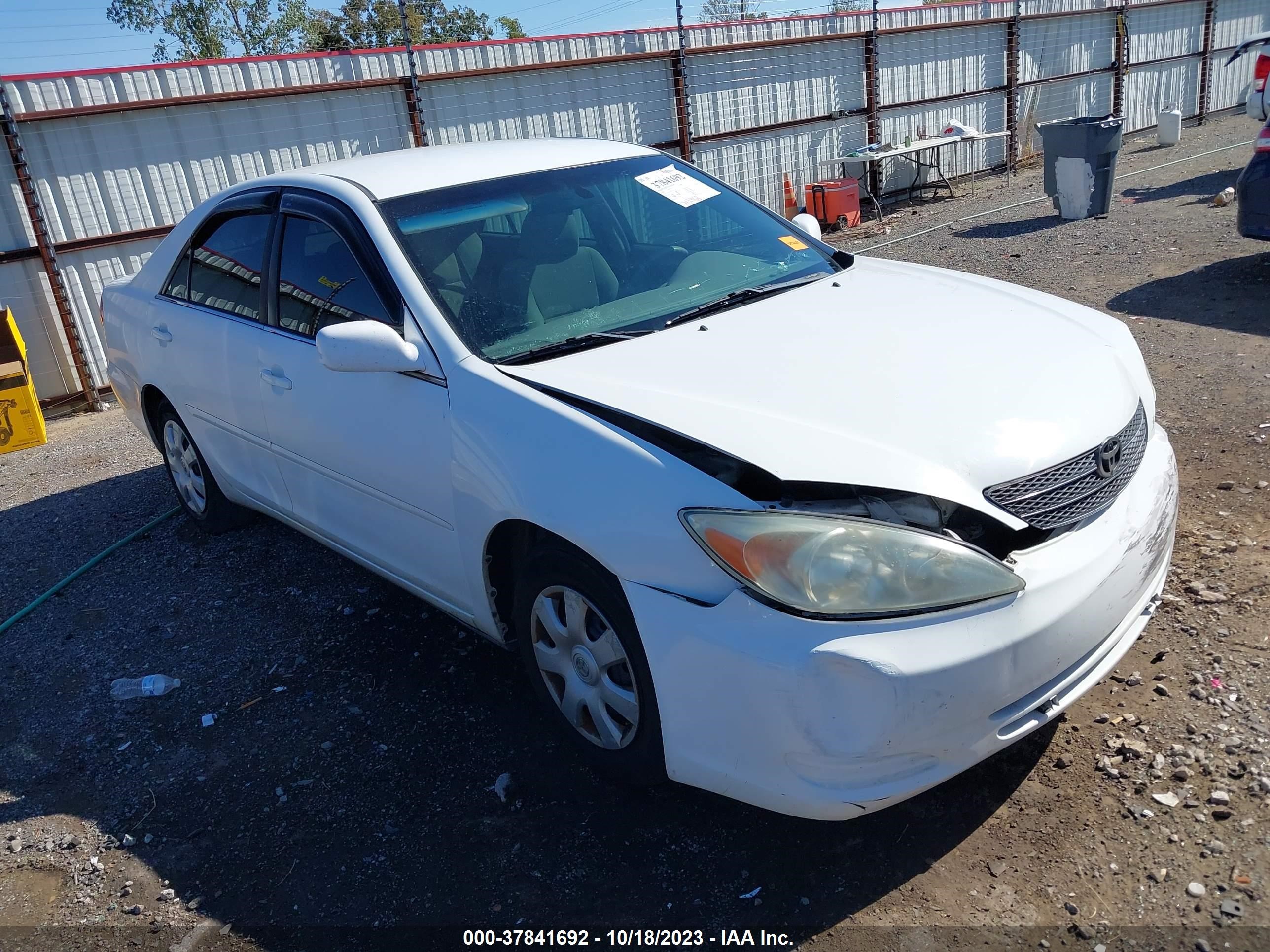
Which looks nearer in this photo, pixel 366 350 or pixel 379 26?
pixel 366 350

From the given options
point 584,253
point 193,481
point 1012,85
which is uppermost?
point 584,253

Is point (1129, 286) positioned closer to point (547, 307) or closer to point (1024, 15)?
point (547, 307)

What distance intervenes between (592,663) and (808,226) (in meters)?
2.34

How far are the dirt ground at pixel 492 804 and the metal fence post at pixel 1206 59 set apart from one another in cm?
1959

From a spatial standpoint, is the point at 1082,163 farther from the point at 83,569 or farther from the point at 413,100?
the point at 83,569

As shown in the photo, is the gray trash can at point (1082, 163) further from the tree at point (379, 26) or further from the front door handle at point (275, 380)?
the tree at point (379, 26)

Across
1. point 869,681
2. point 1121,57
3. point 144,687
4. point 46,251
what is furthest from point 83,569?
point 1121,57

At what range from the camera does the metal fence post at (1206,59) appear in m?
20.6

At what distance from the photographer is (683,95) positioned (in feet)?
41.1

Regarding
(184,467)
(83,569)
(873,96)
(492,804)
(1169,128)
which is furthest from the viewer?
(1169,128)

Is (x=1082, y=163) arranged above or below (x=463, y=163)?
below

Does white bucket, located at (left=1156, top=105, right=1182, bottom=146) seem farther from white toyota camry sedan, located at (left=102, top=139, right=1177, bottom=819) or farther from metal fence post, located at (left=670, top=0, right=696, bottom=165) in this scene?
white toyota camry sedan, located at (left=102, top=139, right=1177, bottom=819)

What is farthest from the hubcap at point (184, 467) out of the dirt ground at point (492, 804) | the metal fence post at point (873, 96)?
the metal fence post at point (873, 96)

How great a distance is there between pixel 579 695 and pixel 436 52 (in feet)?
30.6
